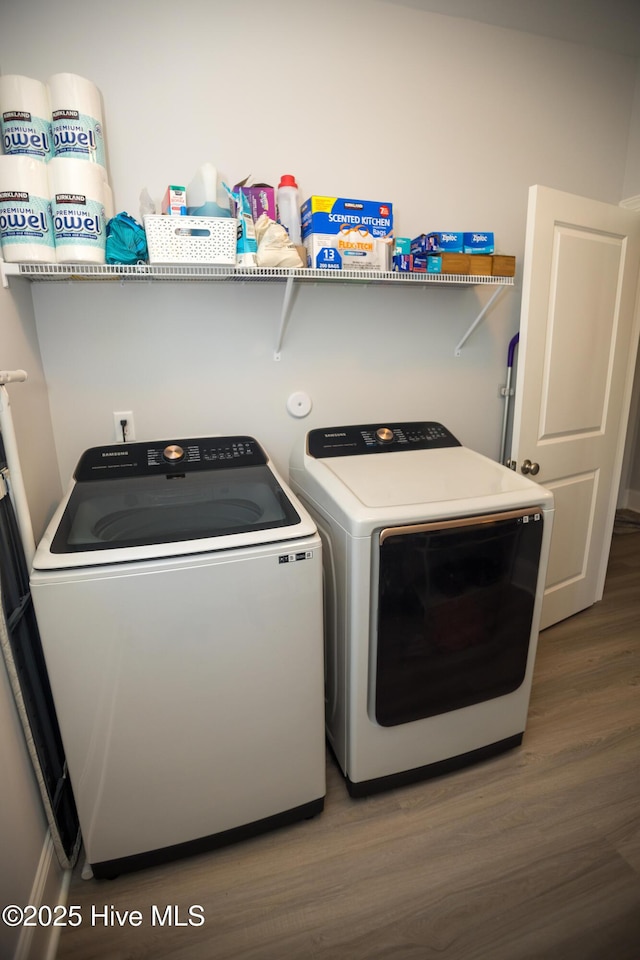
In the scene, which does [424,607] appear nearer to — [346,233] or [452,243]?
[346,233]

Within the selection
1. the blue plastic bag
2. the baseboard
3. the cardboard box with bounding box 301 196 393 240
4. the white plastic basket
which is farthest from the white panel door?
the baseboard

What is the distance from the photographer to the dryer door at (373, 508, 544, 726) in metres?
1.30

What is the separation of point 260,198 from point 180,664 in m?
1.38

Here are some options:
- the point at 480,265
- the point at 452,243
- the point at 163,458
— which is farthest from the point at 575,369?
the point at 163,458

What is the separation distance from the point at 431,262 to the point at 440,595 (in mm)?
1147

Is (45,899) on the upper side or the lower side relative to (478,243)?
lower

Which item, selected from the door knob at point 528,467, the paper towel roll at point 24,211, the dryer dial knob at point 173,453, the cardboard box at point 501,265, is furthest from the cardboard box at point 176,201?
the door knob at point 528,467

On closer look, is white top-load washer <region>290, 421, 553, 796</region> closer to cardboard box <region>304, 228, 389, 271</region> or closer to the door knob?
the door knob

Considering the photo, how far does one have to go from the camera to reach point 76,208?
4.18ft

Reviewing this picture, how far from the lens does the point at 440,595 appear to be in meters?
1.35

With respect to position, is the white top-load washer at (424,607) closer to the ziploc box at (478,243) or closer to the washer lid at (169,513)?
the washer lid at (169,513)

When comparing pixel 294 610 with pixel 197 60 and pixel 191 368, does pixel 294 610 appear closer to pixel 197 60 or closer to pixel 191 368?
pixel 191 368

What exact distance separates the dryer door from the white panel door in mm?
673

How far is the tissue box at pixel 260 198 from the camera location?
152cm
